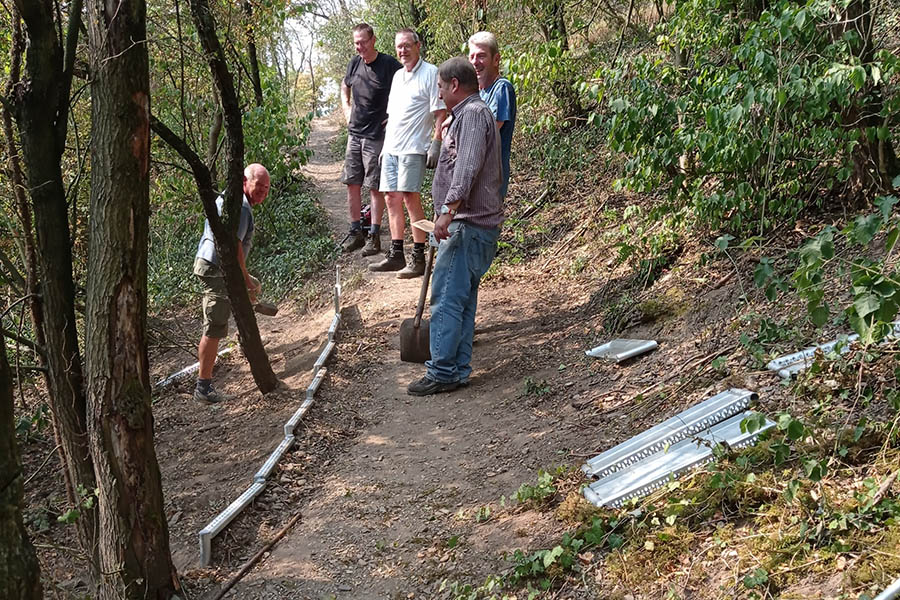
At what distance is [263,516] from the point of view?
13.9 feet

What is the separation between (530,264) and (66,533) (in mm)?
5156

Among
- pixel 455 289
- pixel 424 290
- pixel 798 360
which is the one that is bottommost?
pixel 798 360

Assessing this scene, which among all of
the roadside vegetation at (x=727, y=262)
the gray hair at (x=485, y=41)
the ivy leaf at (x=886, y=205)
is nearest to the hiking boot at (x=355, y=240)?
the roadside vegetation at (x=727, y=262)

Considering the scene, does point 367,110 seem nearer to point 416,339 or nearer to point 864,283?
point 416,339

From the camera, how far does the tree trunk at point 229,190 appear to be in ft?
16.6

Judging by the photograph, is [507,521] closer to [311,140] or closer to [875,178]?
[875,178]

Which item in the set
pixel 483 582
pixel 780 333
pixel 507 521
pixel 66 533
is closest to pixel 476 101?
pixel 780 333

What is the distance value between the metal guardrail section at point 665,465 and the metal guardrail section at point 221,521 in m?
1.94

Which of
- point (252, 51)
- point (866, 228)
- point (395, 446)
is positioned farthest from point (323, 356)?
point (252, 51)

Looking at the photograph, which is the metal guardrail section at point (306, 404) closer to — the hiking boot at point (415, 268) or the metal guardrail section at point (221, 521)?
the metal guardrail section at point (221, 521)

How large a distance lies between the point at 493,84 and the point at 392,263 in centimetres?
246

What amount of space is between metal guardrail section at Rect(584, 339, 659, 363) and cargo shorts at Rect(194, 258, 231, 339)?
286cm

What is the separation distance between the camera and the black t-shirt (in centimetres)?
796

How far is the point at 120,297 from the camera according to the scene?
325 cm
